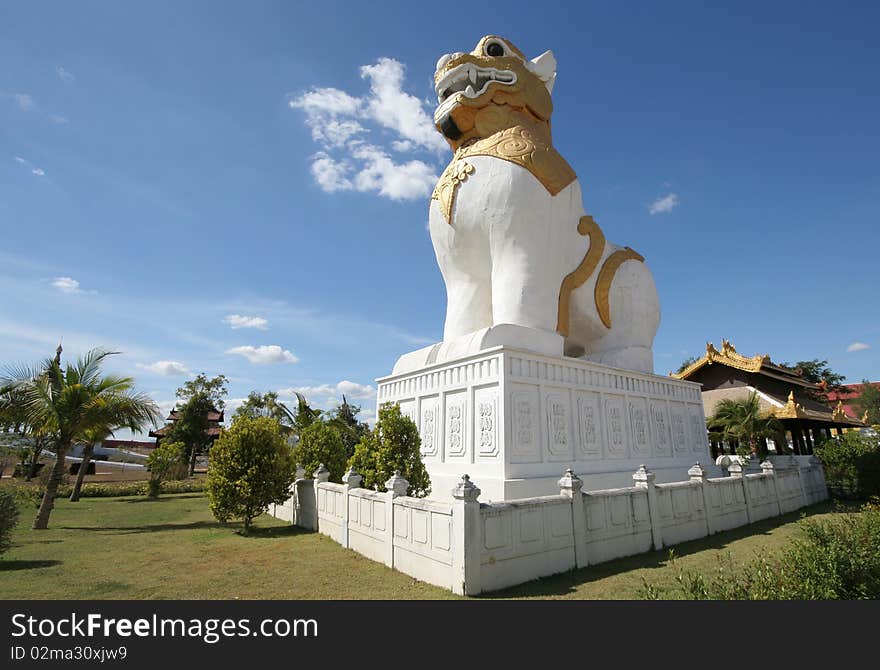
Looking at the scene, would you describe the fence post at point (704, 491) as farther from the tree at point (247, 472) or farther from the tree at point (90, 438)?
the tree at point (90, 438)

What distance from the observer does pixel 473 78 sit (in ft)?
34.1

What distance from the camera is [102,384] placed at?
456 inches

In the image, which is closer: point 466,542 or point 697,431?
point 466,542

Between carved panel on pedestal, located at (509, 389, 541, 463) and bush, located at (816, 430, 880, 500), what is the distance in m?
Answer: 10.3

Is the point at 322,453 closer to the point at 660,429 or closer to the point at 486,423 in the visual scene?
the point at 486,423

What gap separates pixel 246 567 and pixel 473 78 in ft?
33.0

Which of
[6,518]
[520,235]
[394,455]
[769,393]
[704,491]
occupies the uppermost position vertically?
[520,235]

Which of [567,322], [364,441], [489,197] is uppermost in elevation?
[489,197]

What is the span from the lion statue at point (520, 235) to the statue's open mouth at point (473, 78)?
0.07 ft

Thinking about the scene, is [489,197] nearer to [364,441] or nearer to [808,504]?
[364,441]

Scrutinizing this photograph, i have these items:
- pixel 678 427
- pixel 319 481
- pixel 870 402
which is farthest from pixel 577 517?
pixel 870 402

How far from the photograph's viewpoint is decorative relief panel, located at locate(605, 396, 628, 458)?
963cm
